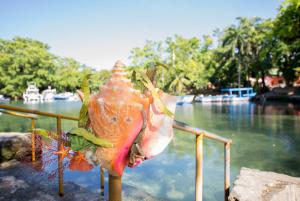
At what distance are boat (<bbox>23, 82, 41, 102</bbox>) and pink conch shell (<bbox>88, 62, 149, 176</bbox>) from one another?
44.5 meters

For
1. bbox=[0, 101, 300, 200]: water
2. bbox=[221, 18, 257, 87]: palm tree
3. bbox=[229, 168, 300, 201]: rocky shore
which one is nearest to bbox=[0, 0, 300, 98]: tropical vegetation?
bbox=[221, 18, 257, 87]: palm tree

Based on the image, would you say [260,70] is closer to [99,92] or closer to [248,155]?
[248,155]

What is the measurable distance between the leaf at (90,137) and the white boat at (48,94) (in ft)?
156

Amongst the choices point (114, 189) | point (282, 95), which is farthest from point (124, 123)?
point (282, 95)

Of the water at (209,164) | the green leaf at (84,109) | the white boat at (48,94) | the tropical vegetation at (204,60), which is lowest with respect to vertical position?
the water at (209,164)

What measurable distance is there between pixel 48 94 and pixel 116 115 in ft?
159

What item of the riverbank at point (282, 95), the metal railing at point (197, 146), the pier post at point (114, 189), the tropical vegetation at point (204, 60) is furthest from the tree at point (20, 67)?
the pier post at point (114, 189)

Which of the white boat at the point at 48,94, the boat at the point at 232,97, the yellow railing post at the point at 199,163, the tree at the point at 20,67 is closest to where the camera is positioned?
the yellow railing post at the point at 199,163

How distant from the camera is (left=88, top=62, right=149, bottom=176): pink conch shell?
0.47 m

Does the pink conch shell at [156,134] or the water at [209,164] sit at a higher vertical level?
the pink conch shell at [156,134]

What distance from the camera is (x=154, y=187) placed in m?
5.23

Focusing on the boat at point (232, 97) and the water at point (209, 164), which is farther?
the boat at point (232, 97)

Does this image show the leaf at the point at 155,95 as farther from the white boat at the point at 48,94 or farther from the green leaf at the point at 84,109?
the white boat at the point at 48,94

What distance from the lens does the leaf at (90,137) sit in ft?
1.51
